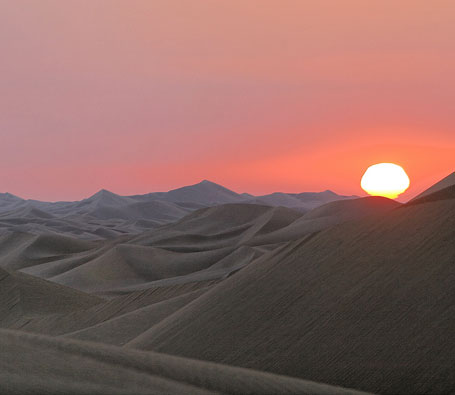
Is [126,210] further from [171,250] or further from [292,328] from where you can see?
[292,328]

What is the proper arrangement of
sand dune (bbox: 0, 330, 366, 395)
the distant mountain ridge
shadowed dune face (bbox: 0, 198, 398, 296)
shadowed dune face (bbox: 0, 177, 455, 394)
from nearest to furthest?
sand dune (bbox: 0, 330, 366, 395) < shadowed dune face (bbox: 0, 177, 455, 394) < shadowed dune face (bbox: 0, 198, 398, 296) < the distant mountain ridge

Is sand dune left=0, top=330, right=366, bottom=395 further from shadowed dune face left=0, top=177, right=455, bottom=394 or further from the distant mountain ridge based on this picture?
the distant mountain ridge

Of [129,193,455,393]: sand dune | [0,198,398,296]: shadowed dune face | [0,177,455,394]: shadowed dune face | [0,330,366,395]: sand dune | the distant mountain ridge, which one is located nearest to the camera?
[0,330,366,395]: sand dune

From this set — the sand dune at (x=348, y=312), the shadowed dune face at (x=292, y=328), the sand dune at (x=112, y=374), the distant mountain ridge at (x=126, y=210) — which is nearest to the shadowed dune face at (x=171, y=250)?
the shadowed dune face at (x=292, y=328)

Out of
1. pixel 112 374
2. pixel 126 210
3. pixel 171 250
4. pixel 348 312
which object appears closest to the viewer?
pixel 112 374

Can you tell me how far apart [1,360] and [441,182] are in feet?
14.0

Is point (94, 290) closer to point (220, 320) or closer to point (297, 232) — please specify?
point (297, 232)

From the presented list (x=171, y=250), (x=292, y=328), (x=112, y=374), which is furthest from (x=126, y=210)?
(x=112, y=374)

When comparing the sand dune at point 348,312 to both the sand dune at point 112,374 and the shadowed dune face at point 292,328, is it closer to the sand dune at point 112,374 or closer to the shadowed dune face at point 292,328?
the shadowed dune face at point 292,328

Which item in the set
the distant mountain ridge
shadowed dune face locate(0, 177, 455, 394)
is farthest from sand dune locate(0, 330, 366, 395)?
the distant mountain ridge

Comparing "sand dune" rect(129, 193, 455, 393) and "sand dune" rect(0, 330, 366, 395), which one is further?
"sand dune" rect(129, 193, 455, 393)

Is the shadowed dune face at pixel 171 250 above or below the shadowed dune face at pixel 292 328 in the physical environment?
below

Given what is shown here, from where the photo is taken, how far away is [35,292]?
625cm

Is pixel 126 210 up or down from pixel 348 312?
down
